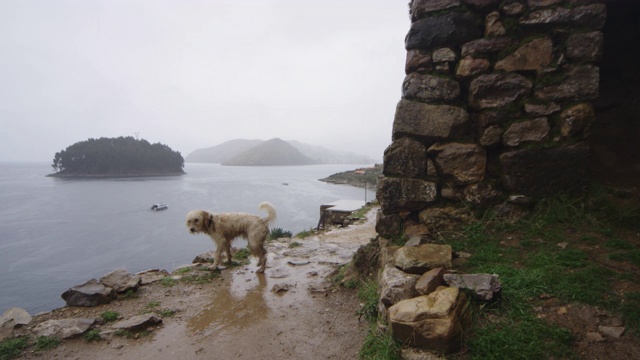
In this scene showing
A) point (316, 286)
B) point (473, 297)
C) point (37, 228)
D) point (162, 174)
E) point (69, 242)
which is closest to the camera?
point (473, 297)

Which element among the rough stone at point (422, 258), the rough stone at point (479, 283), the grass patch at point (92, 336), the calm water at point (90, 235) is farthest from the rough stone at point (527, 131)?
the calm water at point (90, 235)

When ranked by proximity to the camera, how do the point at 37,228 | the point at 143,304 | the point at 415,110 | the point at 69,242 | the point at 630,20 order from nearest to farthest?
the point at 415,110
the point at 630,20
the point at 143,304
the point at 69,242
the point at 37,228

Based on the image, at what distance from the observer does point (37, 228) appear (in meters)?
40.7

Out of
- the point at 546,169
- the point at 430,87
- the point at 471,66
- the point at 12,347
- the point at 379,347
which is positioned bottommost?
the point at 12,347

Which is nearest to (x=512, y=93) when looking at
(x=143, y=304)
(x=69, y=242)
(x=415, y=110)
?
(x=415, y=110)

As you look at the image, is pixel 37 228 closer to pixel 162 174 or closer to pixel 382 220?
pixel 382 220

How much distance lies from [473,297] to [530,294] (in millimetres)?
474

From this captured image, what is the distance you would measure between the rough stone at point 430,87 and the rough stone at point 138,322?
4.97 meters

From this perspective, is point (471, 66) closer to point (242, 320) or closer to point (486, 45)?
point (486, 45)

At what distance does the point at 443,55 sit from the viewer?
12.4ft

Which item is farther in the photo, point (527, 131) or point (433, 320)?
point (527, 131)

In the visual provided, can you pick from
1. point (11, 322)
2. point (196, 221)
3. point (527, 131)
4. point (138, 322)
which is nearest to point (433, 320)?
point (527, 131)

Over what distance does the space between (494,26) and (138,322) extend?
633 centimetres

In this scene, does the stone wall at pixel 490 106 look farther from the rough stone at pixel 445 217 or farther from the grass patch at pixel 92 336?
the grass patch at pixel 92 336
